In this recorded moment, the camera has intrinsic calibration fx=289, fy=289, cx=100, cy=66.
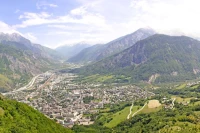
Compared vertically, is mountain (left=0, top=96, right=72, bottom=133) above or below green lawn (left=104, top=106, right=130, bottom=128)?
above

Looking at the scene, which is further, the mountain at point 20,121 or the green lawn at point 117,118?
the green lawn at point 117,118

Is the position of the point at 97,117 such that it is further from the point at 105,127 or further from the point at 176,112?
the point at 176,112

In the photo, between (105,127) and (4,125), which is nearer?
(4,125)

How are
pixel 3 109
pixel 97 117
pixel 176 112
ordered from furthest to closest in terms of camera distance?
pixel 97 117
pixel 176 112
pixel 3 109

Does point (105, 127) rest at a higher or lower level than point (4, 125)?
lower

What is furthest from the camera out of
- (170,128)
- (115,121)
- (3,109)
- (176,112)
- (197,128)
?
(115,121)

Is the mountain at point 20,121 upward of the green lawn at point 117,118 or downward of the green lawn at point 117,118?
upward

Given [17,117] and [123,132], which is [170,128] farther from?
[17,117]

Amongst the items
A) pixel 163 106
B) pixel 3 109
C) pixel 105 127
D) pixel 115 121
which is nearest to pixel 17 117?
pixel 3 109
